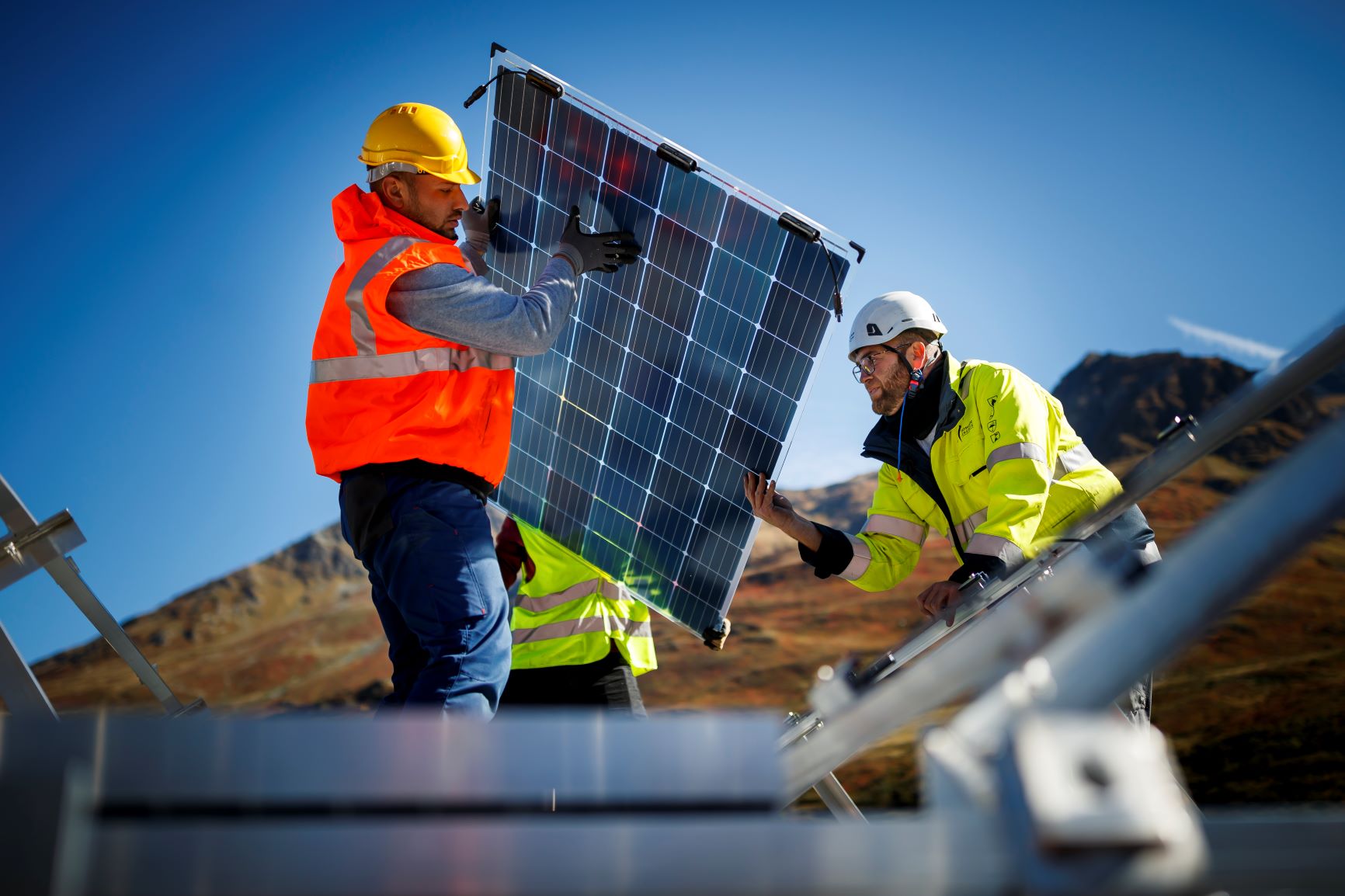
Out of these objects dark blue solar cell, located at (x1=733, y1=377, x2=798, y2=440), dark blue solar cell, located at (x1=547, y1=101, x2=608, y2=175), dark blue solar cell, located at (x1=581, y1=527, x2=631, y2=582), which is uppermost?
dark blue solar cell, located at (x1=547, y1=101, x2=608, y2=175)

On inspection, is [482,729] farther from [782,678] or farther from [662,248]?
[782,678]

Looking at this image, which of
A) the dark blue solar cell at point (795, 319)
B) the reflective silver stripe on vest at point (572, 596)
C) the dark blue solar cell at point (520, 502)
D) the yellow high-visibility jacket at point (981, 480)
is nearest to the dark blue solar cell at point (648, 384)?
the dark blue solar cell at point (795, 319)

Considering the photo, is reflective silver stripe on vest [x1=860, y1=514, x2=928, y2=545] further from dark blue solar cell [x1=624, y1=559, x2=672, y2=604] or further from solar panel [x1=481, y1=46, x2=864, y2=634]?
dark blue solar cell [x1=624, y1=559, x2=672, y2=604]

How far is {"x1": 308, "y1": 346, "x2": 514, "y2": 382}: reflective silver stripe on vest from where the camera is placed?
3596 mm

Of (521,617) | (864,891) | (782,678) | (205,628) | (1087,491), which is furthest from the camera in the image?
(205,628)

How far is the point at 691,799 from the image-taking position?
3.75ft

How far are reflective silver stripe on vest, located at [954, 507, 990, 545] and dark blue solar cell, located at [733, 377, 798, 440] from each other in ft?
3.78

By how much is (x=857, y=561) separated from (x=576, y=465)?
1.75 meters

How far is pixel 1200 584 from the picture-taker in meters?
1.10

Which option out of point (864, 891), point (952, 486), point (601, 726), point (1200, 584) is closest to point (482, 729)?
point (601, 726)

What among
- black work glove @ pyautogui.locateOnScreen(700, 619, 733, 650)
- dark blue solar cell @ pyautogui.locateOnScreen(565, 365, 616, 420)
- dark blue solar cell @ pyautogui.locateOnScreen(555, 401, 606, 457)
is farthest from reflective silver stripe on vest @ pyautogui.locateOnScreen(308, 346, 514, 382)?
black work glove @ pyautogui.locateOnScreen(700, 619, 733, 650)

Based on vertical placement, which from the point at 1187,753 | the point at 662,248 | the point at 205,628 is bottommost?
the point at 205,628

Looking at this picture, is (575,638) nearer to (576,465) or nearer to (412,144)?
(576,465)

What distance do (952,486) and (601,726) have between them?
429 centimetres
